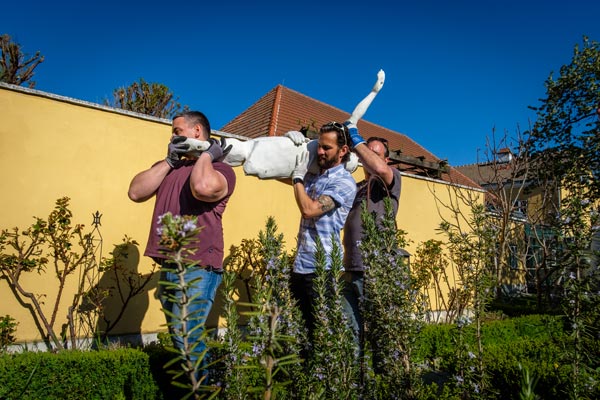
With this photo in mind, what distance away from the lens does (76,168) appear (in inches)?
211

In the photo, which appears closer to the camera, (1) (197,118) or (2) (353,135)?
(1) (197,118)

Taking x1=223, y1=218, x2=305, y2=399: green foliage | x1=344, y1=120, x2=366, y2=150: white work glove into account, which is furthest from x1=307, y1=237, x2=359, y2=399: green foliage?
x1=344, y1=120, x2=366, y2=150: white work glove

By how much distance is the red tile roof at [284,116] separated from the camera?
11.1m

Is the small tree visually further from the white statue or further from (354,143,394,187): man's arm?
(354,143,394,187): man's arm

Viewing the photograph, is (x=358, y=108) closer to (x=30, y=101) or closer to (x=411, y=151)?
(x=30, y=101)

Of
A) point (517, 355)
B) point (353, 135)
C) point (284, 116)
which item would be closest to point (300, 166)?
point (353, 135)

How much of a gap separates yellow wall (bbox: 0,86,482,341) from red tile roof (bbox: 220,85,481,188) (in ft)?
15.2

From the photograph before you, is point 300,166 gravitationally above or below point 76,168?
below

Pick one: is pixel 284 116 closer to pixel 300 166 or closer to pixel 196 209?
pixel 300 166

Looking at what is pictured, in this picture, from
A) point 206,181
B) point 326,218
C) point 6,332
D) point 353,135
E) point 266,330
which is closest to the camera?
point 266,330

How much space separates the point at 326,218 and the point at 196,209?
3.03 feet

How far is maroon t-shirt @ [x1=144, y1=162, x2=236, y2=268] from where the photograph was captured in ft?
8.11

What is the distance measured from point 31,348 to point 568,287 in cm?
567

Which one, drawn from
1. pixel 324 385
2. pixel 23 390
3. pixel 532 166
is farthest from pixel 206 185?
pixel 532 166
